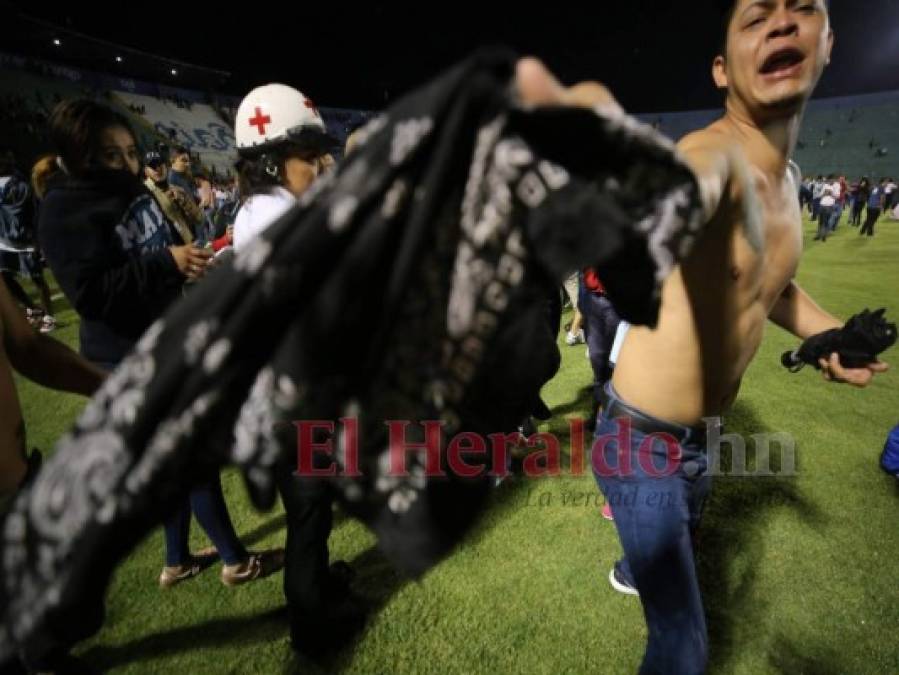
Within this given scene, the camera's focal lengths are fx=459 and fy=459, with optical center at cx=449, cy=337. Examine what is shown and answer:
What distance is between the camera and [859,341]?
150 centimetres

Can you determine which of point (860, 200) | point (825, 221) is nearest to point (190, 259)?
point (825, 221)

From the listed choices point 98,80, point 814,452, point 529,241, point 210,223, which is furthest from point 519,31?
point 529,241

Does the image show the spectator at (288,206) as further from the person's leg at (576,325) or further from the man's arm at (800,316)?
the person's leg at (576,325)

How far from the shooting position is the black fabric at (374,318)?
0.62 m

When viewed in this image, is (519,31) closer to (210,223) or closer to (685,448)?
(210,223)

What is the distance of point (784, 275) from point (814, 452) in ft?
8.94

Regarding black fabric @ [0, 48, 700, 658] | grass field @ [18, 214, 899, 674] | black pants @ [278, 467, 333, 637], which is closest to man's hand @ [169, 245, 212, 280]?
black pants @ [278, 467, 333, 637]

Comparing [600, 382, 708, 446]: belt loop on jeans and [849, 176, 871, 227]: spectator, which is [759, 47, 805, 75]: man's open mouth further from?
[849, 176, 871, 227]: spectator

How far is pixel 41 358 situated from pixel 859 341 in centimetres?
272

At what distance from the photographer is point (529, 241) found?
2.27 ft

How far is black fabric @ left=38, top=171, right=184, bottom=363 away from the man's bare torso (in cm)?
201

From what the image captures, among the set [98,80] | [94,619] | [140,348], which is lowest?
[94,619]

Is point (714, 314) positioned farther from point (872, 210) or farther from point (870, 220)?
point (870, 220)

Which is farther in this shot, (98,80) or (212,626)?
(98,80)
